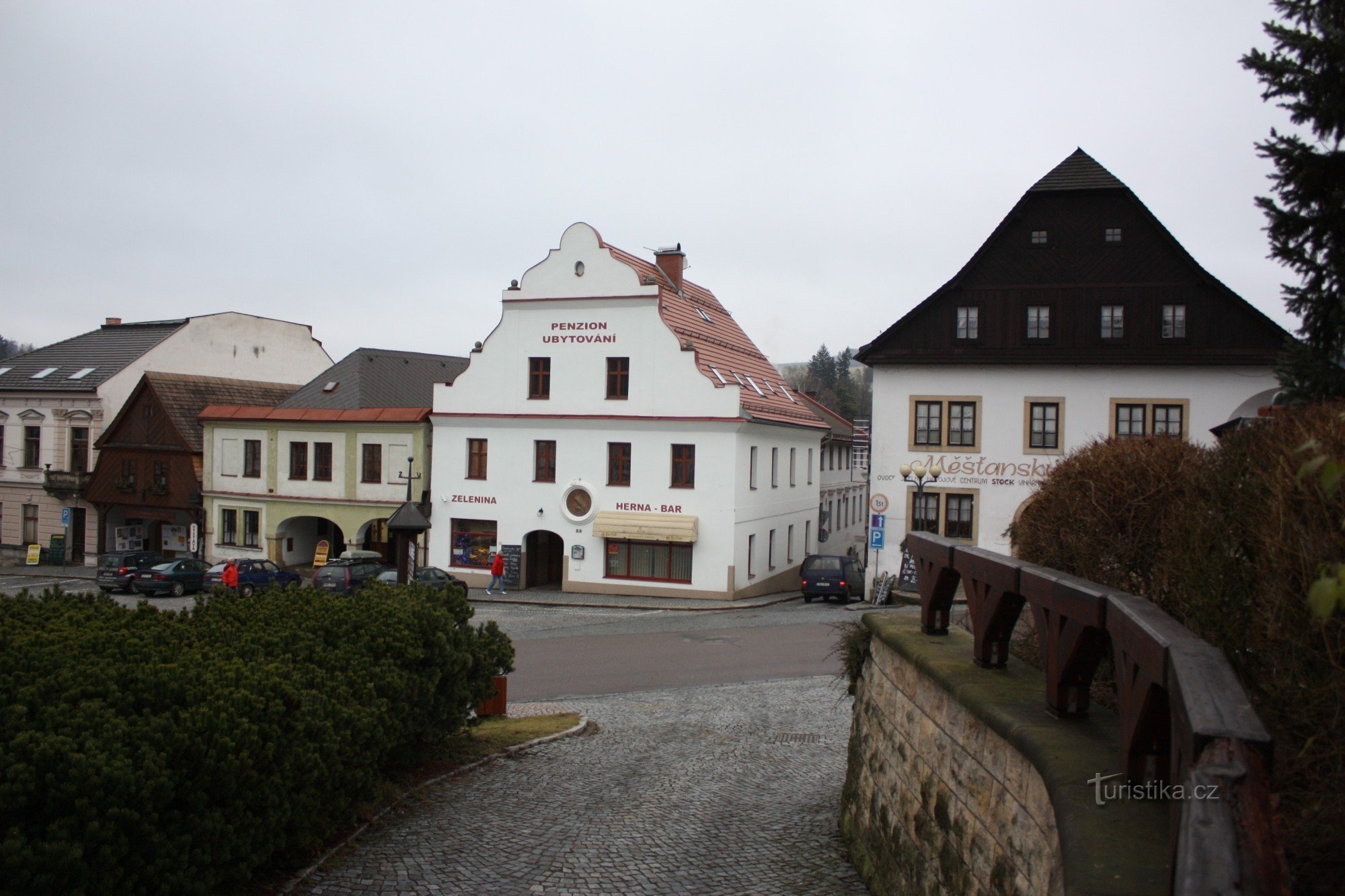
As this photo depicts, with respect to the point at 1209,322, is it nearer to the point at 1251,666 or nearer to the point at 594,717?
the point at 594,717

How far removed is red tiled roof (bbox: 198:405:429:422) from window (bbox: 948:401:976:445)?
18571 millimetres

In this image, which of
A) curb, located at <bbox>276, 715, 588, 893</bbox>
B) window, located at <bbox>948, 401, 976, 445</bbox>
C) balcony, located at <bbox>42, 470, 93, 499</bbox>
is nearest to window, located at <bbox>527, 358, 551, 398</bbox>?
window, located at <bbox>948, 401, 976, 445</bbox>

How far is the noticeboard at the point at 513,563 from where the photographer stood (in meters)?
35.3

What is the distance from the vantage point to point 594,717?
15414mm

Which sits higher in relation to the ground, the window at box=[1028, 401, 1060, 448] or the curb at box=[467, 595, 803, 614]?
the window at box=[1028, 401, 1060, 448]

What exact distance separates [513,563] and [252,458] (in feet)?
43.9

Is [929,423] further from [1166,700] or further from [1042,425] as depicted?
[1166,700]

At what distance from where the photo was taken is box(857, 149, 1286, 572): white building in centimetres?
3019

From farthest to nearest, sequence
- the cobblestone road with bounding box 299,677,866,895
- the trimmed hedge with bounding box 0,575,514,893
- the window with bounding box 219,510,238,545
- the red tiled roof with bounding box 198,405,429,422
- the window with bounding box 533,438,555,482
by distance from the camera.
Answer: the window with bounding box 219,510,238,545
the red tiled roof with bounding box 198,405,429,422
the window with bounding box 533,438,555,482
the cobblestone road with bounding box 299,677,866,895
the trimmed hedge with bounding box 0,575,514,893

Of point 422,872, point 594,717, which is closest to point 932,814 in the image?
point 422,872

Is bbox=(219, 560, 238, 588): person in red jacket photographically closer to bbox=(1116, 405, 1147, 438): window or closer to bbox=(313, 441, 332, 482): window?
bbox=(313, 441, 332, 482): window

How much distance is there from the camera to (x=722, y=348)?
38.4 meters

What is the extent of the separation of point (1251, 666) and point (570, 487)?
30555mm

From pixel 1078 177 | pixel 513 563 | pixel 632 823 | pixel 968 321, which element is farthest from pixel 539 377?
pixel 632 823
